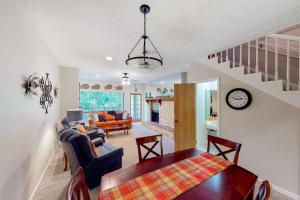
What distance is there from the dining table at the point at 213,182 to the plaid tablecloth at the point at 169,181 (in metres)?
0.05

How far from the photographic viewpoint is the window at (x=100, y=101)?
25.4 ft

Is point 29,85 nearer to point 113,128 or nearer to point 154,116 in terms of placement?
point 113,128

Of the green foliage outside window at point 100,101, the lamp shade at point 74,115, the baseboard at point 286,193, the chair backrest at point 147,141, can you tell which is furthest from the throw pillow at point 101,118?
the baseboard at point 286,193

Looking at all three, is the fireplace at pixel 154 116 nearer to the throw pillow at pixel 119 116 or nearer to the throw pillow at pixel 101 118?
the throw pillow at pixel 119 116

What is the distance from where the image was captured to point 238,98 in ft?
9.04

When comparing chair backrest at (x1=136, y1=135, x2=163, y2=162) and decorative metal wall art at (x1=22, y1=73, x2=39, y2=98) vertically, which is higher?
decorative metal wall art at (x1=22, y1=73, x2=39, y2=98)

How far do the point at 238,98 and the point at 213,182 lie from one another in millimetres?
2074

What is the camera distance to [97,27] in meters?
2.20

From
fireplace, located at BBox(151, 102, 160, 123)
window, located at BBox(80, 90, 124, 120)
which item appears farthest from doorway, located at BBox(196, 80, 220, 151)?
window, located at BBox(80, 90, 124, 120)

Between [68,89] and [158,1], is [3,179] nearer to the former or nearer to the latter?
[158,1]

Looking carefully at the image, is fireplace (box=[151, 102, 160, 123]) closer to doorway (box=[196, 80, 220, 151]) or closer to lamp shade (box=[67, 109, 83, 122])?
doorway (box=[196, 80, 220, 151])

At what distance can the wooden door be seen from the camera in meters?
3.70

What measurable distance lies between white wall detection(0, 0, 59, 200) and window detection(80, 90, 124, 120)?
5754 millimetres

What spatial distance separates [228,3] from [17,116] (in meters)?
2.86
